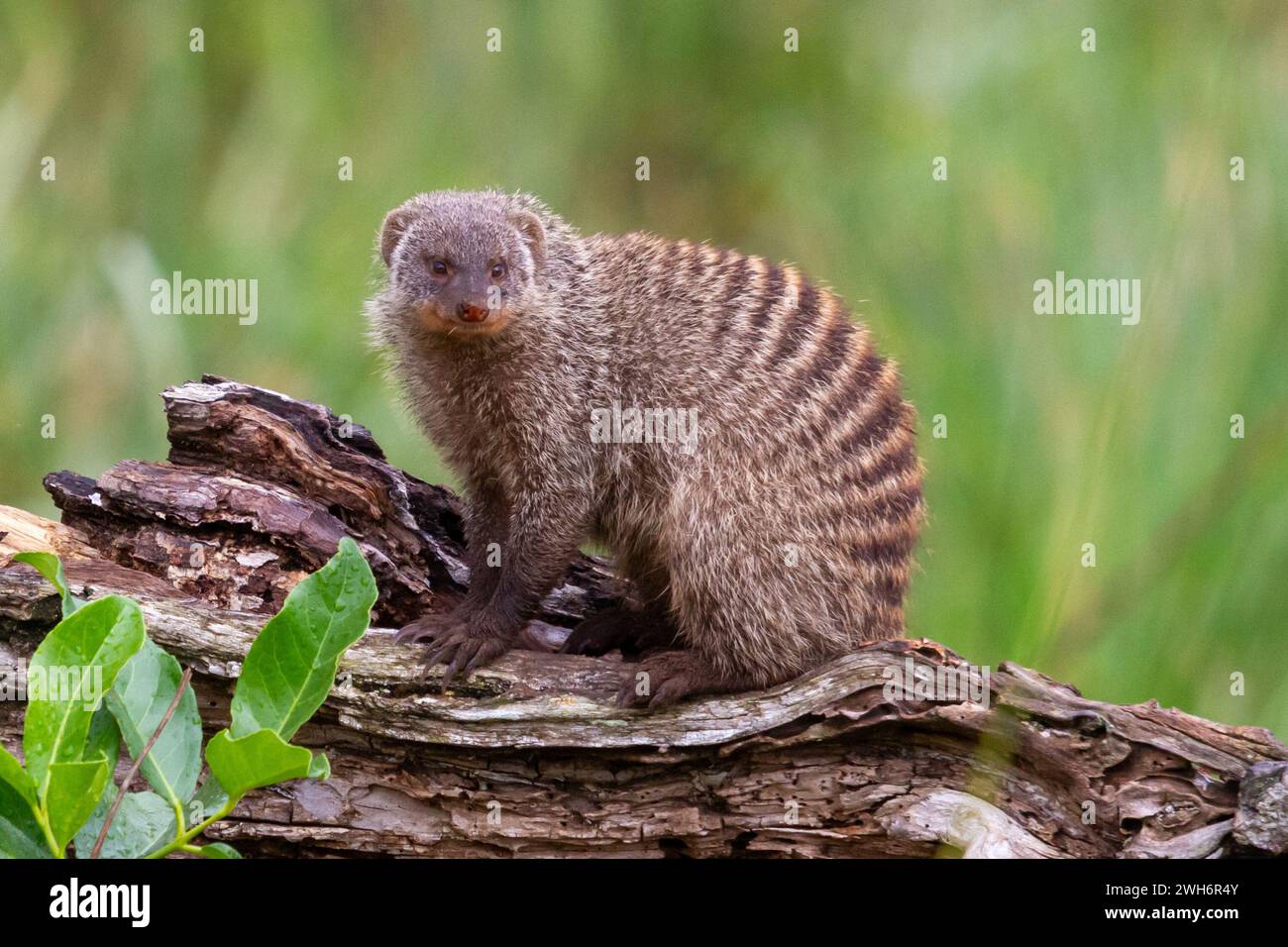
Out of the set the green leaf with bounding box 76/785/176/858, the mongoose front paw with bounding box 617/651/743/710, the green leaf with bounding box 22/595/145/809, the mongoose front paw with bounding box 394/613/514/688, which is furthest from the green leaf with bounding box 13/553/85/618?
the mongoose front paw with bounding box 617/651/743/710

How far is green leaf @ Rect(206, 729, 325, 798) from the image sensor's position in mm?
2062

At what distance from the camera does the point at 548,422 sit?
337cm

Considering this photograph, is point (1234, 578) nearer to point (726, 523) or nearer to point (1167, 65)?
point (726, 523)

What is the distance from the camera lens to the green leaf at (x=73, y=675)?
7.04ft

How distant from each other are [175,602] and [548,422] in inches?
41.2

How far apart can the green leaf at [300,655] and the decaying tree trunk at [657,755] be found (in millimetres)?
489

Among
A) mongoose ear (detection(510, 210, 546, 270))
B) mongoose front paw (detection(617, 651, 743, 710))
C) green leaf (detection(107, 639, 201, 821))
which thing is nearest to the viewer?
green leaf (detection(107, 639, 201, 821))

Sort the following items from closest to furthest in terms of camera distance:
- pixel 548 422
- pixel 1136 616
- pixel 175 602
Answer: pixel 1136 616 < pixel 175 602 < pixel 548 422

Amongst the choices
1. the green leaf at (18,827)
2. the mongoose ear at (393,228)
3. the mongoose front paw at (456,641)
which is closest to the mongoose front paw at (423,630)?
the mongoose front paw at (456,641)

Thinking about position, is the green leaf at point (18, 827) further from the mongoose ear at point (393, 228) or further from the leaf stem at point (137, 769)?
the mongoose ear at point (393, 228)

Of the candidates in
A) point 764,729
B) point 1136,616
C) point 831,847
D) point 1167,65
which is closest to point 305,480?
point 764,729

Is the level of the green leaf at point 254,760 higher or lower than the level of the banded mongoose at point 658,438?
lower

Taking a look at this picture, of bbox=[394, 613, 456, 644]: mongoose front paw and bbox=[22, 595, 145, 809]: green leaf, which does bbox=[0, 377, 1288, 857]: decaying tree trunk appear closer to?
bbox=[394, 613, 456, 644]: mongoose front paw

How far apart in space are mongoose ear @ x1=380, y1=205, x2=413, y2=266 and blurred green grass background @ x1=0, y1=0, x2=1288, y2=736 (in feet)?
0.68
